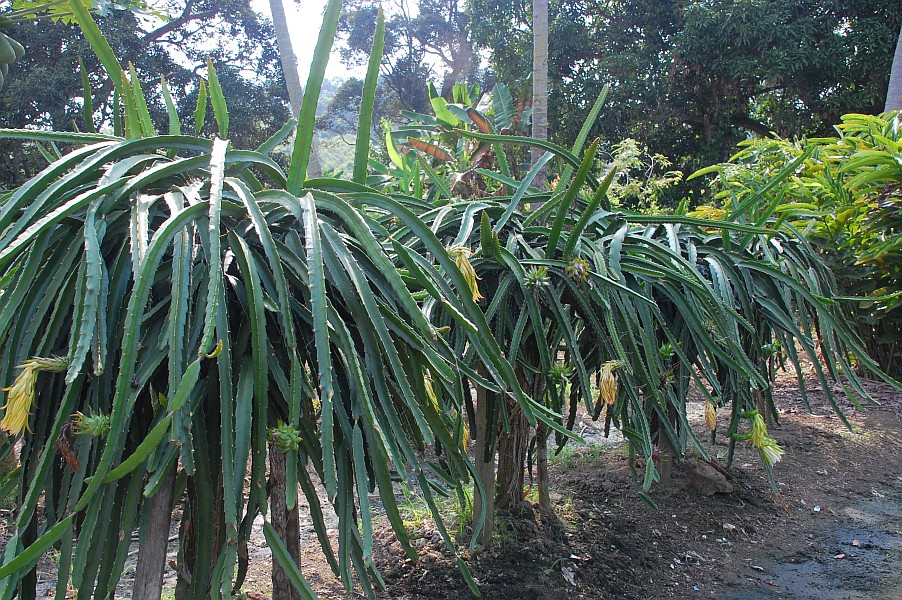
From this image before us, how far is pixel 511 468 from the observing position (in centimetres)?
302

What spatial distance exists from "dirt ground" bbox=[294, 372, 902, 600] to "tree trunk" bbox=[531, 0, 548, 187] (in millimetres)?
2378

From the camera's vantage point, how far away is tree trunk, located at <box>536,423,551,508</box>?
2668mm

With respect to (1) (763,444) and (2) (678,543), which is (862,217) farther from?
(1) (763,444)

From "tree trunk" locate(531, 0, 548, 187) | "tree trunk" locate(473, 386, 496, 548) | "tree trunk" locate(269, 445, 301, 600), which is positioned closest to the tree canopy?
"tree trunk" locate(531, 0, 548, 187)

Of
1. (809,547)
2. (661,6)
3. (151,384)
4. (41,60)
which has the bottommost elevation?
(809,547)

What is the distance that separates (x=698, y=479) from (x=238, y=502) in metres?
3.02

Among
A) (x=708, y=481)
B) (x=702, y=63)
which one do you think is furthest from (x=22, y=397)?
(x=702, y=63)

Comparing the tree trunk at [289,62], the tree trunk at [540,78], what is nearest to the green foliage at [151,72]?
→ the tree trunk at [289,62]

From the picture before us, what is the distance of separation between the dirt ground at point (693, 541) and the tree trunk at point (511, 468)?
10 centimetres

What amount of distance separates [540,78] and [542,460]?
3.72 m

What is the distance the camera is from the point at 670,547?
10.2 ft

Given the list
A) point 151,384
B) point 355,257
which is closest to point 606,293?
point 355,257

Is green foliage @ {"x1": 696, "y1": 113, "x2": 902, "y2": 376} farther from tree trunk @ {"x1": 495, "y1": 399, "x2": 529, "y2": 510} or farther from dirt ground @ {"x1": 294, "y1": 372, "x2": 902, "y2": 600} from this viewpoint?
tree trunk @ {"x1": 495, "y1": 399, "x2": 529, "y2": 510}

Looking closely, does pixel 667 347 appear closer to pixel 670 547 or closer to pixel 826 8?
pixel 670 547
